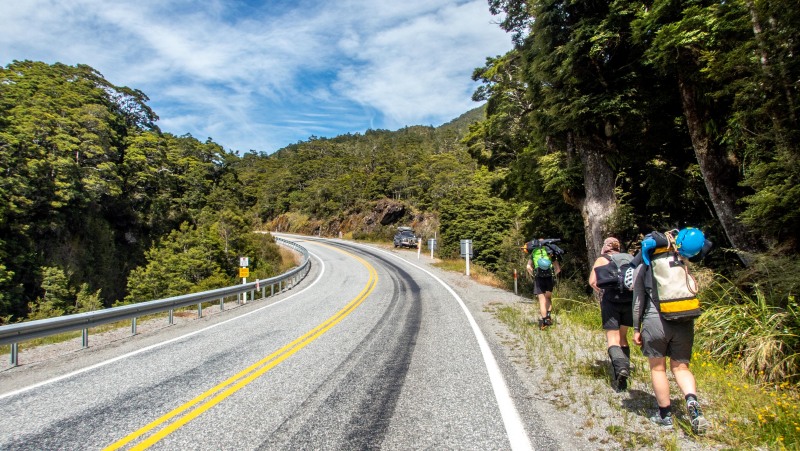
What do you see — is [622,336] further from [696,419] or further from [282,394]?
[282,394]

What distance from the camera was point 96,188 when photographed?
36.4 metres

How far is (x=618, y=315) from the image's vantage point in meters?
4.68

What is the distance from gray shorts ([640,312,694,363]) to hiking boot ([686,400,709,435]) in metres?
0.36

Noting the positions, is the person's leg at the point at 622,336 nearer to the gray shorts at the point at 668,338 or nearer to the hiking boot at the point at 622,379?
the hiking boot at the point at 622,379

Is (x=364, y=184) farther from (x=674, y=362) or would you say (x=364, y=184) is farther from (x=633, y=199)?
(x=674, y=362)

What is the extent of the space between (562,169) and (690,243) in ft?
27.5

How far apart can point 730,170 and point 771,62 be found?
8.80 feet

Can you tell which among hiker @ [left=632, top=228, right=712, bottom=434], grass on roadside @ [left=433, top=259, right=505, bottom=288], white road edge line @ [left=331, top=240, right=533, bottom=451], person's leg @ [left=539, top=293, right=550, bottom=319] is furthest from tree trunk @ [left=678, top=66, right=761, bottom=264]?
grass on roadside @ [left=433, top=259, right=505, bottom=288]

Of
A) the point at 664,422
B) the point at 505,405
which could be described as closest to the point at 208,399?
the point at 505,405

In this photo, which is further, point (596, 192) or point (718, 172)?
point (596, 192)

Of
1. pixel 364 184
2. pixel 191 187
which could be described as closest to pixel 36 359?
pixel 191 187

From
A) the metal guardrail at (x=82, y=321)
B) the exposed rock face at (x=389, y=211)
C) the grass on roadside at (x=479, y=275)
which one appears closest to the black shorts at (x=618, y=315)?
the metal guardrail at (x=82, y=321)

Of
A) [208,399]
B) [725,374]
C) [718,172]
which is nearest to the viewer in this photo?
[208,399]

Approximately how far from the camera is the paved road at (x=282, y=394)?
11.0ft
